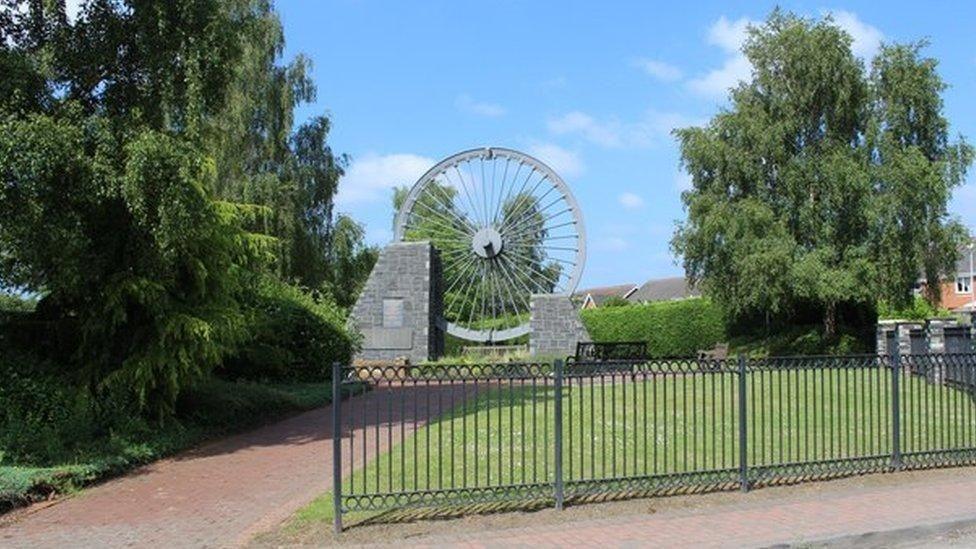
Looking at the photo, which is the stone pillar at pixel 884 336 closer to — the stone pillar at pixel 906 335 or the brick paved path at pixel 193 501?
the stone pillar at pixel 906 335

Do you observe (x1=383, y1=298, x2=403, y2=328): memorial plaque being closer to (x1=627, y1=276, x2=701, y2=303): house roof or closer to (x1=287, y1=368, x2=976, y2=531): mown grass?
(x1=287, y1=368, x2=976, y2=531): mown grass

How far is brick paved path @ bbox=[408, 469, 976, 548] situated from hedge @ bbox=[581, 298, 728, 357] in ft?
91.5

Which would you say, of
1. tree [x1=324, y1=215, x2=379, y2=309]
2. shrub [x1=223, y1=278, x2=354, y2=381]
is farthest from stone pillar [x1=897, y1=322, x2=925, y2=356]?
tree [x1=324, y1=215, x2=379, y2=309]

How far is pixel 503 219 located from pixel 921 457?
25281 millimetres

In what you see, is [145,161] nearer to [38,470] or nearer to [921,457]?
[38,470]

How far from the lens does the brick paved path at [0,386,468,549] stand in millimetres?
7535

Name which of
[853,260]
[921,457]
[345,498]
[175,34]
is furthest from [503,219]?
[345,498]

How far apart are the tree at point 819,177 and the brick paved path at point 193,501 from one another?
19280mm

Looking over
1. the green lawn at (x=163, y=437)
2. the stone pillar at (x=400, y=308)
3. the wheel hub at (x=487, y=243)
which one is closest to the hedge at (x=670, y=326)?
the wheel hub at (x=487, y=243)

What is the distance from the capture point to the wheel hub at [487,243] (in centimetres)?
3338

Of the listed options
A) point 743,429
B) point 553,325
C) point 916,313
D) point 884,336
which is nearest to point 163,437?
point 743,429

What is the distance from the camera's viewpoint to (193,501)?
886cm

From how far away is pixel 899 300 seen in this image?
28.6 metres

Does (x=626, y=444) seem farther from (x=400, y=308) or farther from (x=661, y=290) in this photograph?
(x=661, y=290)
